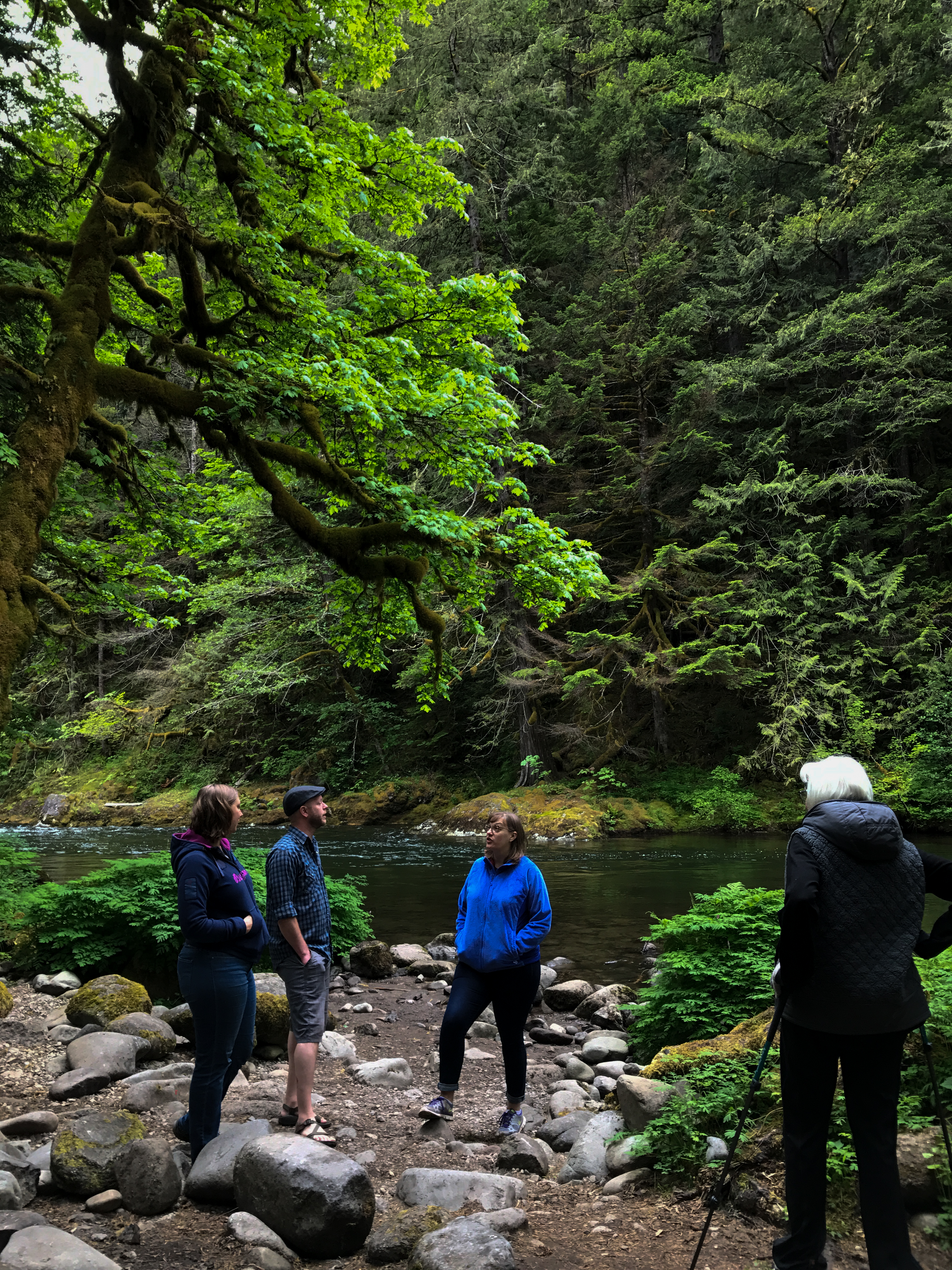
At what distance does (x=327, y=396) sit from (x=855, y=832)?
243 inches

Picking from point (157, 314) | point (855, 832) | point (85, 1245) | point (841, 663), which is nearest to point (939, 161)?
point (841, 663)

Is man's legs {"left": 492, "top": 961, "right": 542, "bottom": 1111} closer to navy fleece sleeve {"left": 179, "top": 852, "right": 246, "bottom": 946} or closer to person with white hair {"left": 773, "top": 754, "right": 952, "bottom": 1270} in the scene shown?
navy fleece sleeve {"left": 179, "top": 852, "right": 246, "bottom": 946}

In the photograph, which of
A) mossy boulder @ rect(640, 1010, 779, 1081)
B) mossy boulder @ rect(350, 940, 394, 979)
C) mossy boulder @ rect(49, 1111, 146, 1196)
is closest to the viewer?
mossy boulder @ rect(49, 1111, 146, 1196)

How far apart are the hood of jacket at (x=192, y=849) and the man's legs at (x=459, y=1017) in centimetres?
163

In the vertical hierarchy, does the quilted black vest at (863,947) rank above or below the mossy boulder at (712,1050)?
above

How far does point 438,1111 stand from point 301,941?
1351 millimetres

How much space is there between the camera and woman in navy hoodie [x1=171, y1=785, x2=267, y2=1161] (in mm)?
3734

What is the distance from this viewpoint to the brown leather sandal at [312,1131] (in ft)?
13.8

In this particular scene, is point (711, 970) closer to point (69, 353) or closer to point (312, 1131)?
point (312, 1131)

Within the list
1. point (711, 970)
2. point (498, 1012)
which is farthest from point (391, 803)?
point (498, 1012)

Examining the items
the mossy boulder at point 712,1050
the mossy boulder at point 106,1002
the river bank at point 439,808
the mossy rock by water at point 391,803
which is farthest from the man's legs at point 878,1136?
the mossy rock by water at point 391,803

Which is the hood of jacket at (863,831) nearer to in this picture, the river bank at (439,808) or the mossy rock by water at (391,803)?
the river bank at (439,808)

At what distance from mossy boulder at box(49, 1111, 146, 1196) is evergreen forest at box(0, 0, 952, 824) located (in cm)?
364

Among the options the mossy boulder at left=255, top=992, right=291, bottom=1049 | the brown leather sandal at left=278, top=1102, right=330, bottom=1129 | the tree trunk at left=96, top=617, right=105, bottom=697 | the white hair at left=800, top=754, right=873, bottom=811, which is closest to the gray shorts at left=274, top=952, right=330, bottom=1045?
the brown leather sandal at left=278, top=1102, right=330, bottom=1129
